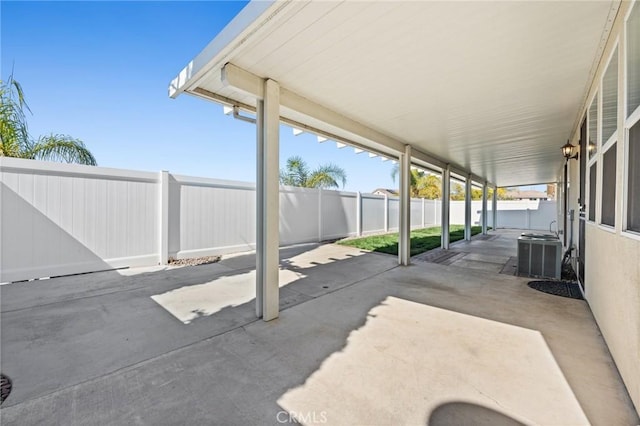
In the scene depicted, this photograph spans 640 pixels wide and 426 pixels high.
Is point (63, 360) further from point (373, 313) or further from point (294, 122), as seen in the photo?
point (294, 122)

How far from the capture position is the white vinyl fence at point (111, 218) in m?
4.61

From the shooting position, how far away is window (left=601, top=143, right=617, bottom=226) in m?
2.58

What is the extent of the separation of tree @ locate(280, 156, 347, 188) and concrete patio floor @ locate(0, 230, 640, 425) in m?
11.2

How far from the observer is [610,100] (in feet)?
8.87

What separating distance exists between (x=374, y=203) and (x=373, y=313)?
397 inches

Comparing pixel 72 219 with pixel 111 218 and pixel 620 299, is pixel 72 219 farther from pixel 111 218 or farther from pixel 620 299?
pixel 620 299

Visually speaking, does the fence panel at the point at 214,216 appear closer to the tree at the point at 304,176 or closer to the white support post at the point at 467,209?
the tree at the point at 304,176

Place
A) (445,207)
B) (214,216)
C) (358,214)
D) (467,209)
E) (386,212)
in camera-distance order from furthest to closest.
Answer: (386,212), (358,214), (467,209), (445,207), (214,216)

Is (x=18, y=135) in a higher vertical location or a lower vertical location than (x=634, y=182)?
higher

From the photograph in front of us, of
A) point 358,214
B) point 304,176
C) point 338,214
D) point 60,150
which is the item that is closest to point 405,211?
point 338,214

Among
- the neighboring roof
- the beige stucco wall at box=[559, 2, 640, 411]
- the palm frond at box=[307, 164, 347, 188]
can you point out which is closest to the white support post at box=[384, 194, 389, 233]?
the palm frond at box=[307, 164, 347, 188]

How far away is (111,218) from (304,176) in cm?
1087

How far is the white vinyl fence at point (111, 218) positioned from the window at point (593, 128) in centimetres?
742

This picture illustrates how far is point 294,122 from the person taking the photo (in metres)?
4.64
